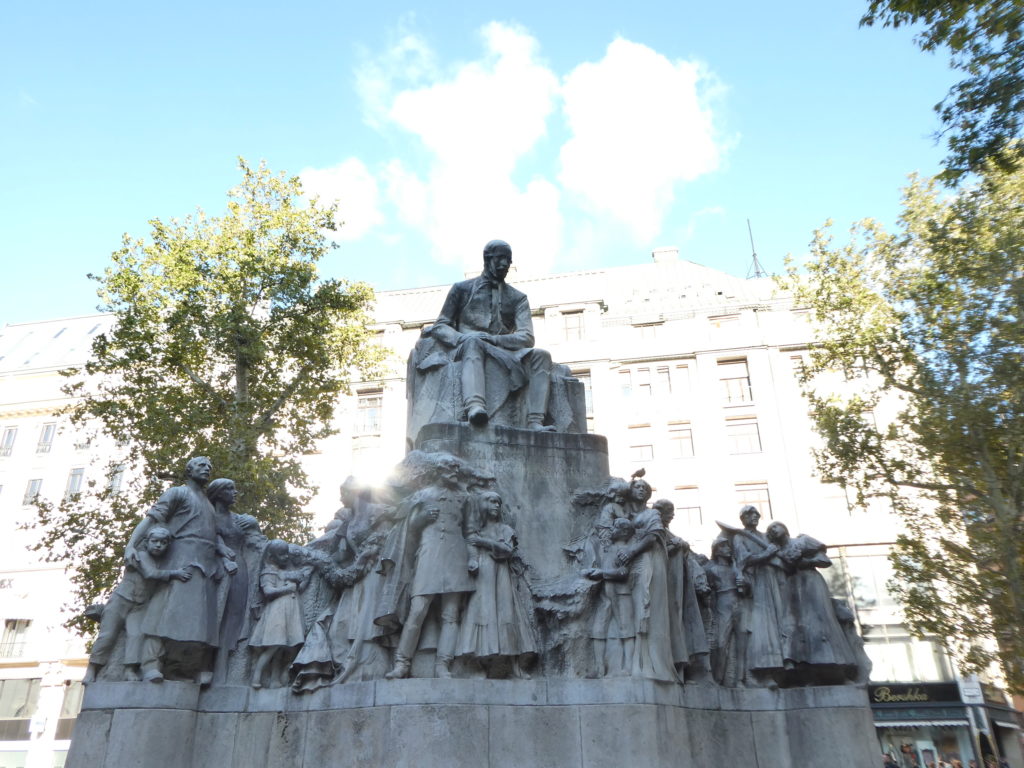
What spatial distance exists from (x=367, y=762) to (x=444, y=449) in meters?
2.97

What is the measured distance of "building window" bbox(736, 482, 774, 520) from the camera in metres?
34.2

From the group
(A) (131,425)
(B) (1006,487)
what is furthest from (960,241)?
(A) (131,425)

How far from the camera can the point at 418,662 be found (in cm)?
684

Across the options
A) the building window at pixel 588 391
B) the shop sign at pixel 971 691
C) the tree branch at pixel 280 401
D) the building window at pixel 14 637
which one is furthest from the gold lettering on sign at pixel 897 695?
the building window at pixel 14 637

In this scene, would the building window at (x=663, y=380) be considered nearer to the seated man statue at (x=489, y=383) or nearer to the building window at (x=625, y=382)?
the building window at (x=625, y=382)

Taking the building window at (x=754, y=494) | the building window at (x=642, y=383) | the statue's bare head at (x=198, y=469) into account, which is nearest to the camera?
the statue's bare head at (x=198, y=469)

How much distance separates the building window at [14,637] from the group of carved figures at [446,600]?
116 feet

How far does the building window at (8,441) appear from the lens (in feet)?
142

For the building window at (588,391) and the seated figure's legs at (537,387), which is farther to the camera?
the building window at (588,391)

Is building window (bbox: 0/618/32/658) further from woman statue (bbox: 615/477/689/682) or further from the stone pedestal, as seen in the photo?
woman statue (bbox: 615/477/689/682)

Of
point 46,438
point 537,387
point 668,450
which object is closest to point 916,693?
point 668,450

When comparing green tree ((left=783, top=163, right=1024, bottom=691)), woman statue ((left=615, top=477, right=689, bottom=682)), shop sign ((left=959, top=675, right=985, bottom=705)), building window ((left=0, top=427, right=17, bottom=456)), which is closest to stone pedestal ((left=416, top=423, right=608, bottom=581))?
woman statue ((left=615, top=477, right=689, bottom=682))

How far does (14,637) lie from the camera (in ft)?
121

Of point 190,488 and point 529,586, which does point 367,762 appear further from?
point 190,488
